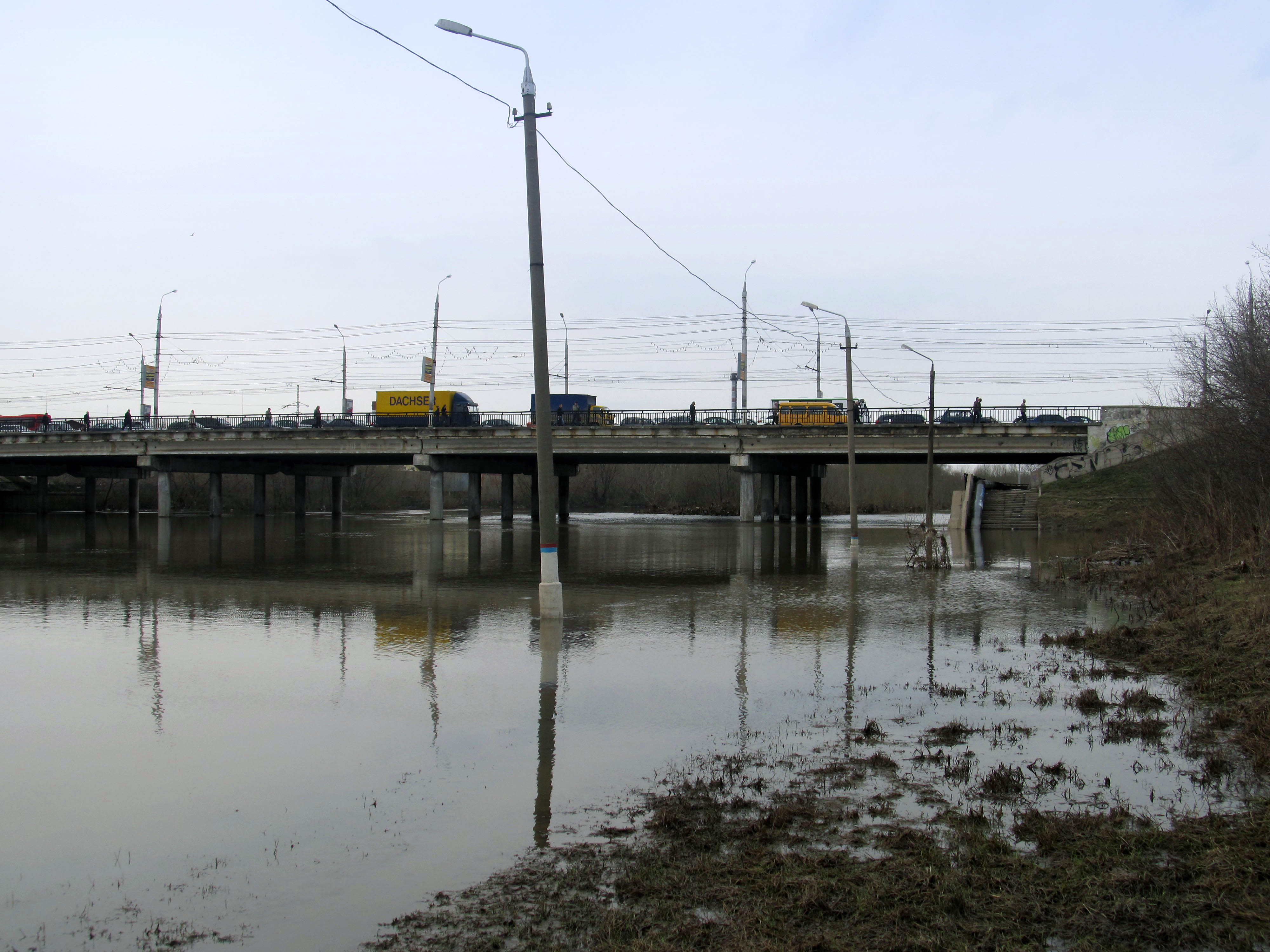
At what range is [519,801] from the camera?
662 centimetres

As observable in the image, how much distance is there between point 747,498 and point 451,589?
40.3 meters

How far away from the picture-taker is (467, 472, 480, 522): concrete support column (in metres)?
66.8

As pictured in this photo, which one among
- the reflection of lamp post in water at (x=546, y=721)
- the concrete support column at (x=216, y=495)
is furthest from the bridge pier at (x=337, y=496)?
the reflection of lamp post in water at (x=546, y=721)

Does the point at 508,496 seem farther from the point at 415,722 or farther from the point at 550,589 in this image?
the point at 415,722

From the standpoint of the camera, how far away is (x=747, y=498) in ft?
196

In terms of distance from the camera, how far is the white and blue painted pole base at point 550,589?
15.2 m

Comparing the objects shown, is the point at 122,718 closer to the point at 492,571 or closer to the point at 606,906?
the point at 606,906

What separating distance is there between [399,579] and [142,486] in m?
103

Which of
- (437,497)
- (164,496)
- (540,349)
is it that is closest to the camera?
(540,349)

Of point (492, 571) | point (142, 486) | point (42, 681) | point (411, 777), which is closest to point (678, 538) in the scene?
→ point (492, 571)

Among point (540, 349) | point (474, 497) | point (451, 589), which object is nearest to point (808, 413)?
point (474, 497)

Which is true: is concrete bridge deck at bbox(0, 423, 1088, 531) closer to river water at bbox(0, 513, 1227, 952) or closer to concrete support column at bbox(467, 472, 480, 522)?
concrete support column at bbox(467, 472, 480, 522)

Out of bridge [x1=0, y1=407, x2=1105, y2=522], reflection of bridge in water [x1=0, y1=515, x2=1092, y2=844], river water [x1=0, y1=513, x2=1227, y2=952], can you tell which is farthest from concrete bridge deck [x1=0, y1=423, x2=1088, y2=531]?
river water [x1=0, y1=513, x2=1227, y2=952]

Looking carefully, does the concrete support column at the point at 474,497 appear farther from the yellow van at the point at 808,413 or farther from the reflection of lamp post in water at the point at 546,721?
the reflection of lamp post in water at the point at 546,721
